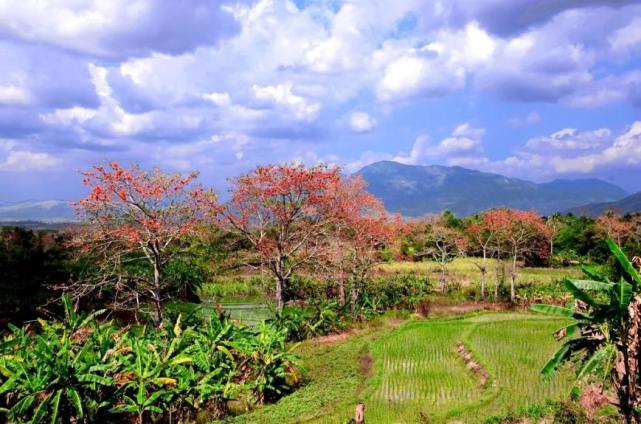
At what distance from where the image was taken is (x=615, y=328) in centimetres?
911

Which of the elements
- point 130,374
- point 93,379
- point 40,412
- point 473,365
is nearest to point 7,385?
point 40,412

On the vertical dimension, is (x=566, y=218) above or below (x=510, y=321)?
above

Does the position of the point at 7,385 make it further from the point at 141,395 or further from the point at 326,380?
the point at 326,380

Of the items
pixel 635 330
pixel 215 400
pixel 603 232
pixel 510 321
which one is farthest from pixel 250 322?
pixel 603 232

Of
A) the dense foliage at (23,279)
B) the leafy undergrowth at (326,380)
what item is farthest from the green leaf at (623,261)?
the dense foliage at (23,279)

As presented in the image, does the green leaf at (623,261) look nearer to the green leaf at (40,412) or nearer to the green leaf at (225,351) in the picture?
the green leaf at (225,351)

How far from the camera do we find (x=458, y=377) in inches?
707

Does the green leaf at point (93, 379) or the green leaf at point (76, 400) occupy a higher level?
the green leaf at point (93, 379)

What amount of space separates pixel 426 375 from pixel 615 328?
9969 millimetres

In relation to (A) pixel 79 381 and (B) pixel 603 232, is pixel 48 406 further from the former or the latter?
(B) pixel 603 232

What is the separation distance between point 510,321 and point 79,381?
2189 centimetres

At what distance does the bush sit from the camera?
12.1m

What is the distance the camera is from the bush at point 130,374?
12.1 m

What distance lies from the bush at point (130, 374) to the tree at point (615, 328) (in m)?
9.16
